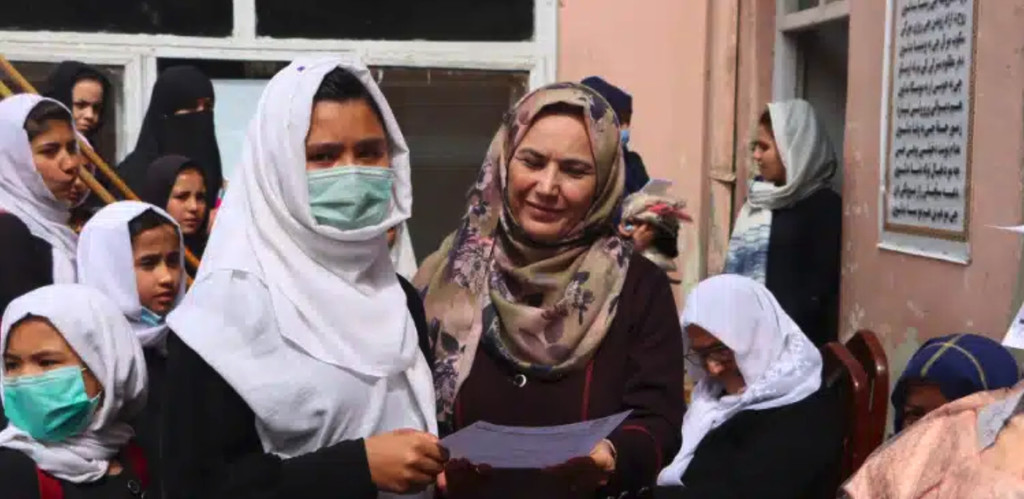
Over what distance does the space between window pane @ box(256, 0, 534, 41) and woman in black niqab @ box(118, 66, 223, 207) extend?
874 millimetres

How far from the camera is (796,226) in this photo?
4402 mm

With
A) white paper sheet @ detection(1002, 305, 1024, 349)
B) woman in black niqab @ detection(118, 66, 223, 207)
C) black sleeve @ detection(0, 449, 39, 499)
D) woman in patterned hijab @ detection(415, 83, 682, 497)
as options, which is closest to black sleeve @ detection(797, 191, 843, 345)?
woman in black niqab @ detection(118, 66, 223, 207)

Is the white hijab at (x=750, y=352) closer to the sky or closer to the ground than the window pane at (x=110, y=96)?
closer to the ground

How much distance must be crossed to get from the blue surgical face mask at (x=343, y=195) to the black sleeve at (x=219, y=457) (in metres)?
0.27

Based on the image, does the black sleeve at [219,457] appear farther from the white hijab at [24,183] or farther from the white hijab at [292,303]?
the white hijab at [24,183]

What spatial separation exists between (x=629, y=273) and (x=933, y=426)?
68cm

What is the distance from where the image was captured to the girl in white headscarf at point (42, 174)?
3078 millimetres

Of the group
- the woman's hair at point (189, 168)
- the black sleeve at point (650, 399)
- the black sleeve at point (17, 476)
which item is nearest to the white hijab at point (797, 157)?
the woman's hair at point (189, 168)

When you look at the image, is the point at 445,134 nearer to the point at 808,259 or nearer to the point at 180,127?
the point at 180,127

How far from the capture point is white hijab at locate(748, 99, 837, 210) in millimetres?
4438

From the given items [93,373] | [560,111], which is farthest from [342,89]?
[93,373]

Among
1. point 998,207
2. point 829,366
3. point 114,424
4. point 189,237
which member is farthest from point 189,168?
point 998,207

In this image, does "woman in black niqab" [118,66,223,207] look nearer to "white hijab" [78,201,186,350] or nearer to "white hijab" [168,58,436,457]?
"white hijab" [78,201,186,350]

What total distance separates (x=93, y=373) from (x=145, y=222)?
0.85 metres
